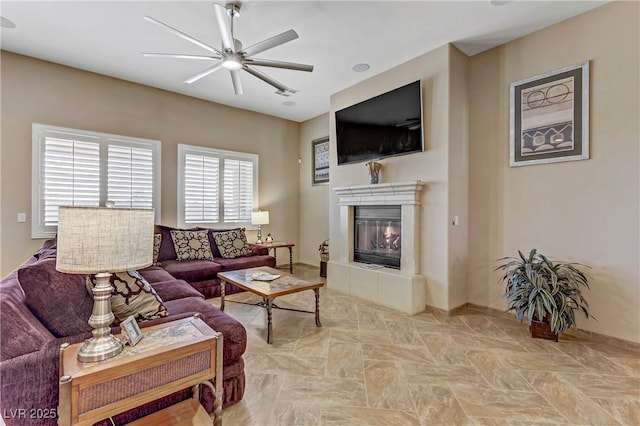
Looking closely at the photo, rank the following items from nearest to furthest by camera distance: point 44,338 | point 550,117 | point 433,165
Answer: point 44,338 → point 550,117 → point 433,165

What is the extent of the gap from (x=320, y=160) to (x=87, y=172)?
390 cm

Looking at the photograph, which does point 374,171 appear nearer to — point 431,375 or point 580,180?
point 580,180

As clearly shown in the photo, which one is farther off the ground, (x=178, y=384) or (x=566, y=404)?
(x=178, y=384)

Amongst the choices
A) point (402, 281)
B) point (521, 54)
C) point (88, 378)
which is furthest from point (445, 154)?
point (88, 378)

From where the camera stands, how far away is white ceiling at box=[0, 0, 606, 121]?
2.86 meters

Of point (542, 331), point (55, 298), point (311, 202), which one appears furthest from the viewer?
point (311, 202)

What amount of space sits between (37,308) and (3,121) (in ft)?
12.0

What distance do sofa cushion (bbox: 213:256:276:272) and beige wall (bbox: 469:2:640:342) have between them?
119 inches

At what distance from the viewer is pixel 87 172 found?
4.25 metres

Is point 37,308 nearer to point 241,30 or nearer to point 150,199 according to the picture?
point 241,30

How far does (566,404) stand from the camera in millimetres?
1951

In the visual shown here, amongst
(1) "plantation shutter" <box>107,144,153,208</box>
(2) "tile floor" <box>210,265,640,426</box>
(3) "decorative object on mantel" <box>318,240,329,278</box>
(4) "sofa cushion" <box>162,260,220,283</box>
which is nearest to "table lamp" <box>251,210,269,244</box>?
(3) "decorative object on mantel" <box>318,240,329,278</box>

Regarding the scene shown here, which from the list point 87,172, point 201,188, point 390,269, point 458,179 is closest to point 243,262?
point 201,188

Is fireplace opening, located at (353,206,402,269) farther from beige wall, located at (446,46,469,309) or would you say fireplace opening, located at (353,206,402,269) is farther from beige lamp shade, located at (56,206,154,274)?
beige lamp shade, located at (56,206,154,274)
